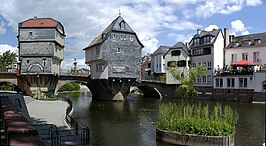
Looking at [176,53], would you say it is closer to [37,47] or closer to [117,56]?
[117,56]

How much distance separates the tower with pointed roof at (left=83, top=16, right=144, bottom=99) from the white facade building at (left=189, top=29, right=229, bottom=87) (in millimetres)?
15308

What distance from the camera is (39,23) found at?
4447cm

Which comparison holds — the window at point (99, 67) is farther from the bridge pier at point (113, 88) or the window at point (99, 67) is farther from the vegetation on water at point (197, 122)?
the vegetation on water at point (197, 122)

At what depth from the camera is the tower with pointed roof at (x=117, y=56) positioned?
49250 mm

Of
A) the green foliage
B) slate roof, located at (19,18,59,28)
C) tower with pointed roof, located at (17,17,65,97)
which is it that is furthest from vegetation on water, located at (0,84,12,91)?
the green foliage

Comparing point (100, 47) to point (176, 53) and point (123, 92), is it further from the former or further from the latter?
point (176, 53)

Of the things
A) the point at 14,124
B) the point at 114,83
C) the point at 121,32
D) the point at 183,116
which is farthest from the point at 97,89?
the point at 14,124

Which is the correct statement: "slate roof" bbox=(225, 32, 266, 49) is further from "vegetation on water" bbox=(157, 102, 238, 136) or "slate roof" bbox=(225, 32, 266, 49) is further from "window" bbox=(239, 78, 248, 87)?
"vegetation on water" bbox=(157, 102, 238, 136)

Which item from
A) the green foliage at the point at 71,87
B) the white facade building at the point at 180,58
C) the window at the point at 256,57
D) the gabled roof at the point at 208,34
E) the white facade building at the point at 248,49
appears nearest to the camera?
the white facade building at the point at 248,49

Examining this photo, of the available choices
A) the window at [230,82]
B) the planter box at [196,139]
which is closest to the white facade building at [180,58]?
the window at [230,82]

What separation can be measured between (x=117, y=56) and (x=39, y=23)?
13.1 m

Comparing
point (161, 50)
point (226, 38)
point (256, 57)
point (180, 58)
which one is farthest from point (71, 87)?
point (256, 57)

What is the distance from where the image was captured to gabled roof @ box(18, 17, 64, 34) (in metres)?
43.8

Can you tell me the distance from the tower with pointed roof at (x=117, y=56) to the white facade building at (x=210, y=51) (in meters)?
15.3
